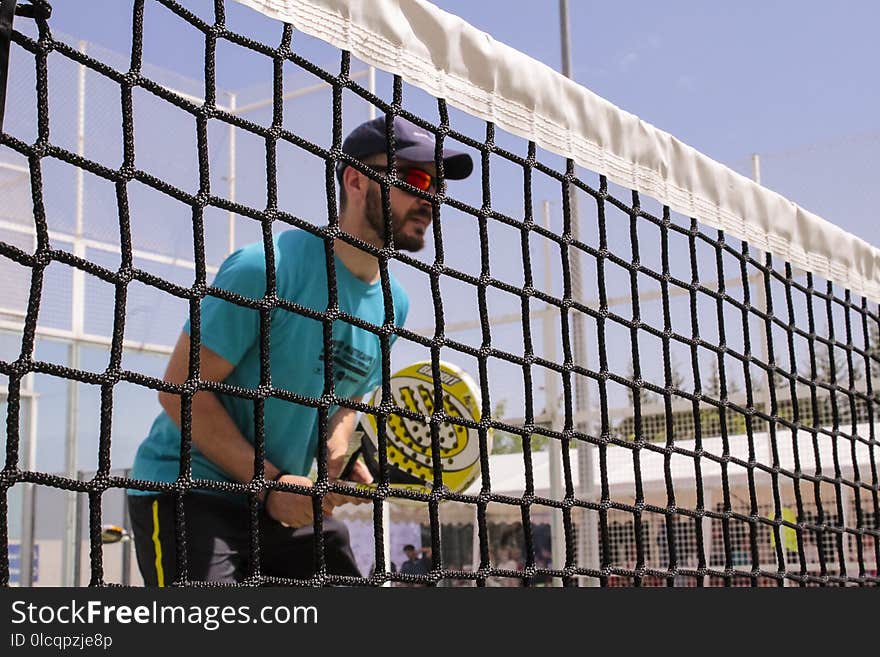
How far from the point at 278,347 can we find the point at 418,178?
1.60ft

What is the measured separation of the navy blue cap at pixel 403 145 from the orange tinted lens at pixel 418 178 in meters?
0.03

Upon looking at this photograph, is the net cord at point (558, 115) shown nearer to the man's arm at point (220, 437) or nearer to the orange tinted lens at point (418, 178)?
the orange tinted lens at point (418, 178)

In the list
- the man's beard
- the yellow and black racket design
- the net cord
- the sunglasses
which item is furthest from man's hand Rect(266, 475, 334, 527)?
the yellow and black racket design

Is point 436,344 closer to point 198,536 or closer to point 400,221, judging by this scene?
point 400,221

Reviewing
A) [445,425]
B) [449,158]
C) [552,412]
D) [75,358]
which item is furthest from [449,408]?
[75,358]

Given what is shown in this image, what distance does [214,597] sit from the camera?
1.52 metres

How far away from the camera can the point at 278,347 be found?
7.93 feet

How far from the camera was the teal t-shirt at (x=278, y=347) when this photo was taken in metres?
2.28

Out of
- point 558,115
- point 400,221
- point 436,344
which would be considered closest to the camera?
point 436,344

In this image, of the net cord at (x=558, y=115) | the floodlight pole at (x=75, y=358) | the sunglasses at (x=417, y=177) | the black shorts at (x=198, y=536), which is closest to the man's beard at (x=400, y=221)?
the sunglasses at (x=417, y=177)

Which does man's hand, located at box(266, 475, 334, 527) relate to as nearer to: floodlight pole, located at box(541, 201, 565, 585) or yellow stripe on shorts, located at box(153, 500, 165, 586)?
yellow stripe on shorts, located at box(153, 500, 165, 586)

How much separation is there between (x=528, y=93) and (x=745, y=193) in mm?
963

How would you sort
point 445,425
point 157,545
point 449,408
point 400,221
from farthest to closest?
point 449,408 < point 445,425 < point 400,221 < point 157,545

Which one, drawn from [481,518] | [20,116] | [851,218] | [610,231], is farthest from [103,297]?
[481,518]
